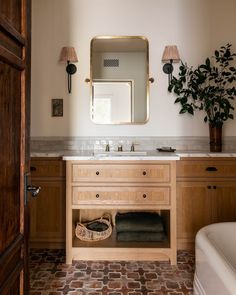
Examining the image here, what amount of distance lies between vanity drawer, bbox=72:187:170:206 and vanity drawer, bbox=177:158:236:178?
395mm

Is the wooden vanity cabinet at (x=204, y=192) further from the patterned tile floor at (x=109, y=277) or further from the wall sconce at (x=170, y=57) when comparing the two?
the wall sconce at (x=170, y=57)

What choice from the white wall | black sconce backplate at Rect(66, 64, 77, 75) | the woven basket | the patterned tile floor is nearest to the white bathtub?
the patterned tile floor

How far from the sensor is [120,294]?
6.12 feet

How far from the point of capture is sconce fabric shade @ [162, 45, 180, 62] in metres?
2.77

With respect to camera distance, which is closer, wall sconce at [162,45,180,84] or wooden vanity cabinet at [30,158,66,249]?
wooden vanity cabinet at [30,158,66,249]

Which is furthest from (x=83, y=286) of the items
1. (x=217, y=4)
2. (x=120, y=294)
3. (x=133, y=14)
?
(x=217, y=4)

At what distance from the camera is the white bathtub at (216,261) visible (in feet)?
3.55

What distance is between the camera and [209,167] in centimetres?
246

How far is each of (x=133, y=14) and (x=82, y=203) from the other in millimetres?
1982

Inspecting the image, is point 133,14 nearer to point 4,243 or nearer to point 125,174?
point 125,174

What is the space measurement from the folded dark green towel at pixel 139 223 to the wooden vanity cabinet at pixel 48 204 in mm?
539

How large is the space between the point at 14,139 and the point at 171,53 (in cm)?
220

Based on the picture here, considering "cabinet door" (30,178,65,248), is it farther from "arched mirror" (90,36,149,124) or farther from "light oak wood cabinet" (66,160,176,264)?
"arched mirror" (90,36,149,124)

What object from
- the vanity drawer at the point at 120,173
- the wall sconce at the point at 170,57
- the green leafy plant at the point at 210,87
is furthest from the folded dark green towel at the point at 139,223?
the wall sconce at the point at 170,57
